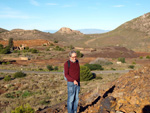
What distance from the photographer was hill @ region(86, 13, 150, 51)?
90.0 m

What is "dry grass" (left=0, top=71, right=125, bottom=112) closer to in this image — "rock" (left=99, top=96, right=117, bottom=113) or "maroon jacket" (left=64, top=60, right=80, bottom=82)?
"rock" (left=99, top=96, right=117, bottom=113)

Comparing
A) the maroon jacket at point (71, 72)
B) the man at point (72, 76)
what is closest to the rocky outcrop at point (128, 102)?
the man at point (72, 76)

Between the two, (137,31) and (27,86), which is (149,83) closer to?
(27,86)

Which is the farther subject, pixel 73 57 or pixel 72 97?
pixel 72 97

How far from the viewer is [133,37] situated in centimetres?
10175

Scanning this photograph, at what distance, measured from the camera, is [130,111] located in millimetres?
5586

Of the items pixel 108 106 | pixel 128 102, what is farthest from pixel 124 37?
pixel 108 106

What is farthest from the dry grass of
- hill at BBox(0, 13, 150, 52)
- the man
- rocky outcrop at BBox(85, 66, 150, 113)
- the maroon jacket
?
hill at BBox(0, 13, 150, 52)

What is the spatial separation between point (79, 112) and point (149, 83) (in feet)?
13.1

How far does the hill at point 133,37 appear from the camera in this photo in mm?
90006

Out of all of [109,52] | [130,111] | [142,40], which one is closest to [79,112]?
[130,111]

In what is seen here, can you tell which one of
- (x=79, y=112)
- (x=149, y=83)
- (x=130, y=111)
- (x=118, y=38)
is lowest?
(x=79, y=112)

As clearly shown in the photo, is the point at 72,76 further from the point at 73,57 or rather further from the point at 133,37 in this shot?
the point at 133,37

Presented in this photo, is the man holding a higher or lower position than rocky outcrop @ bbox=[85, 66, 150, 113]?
higher
